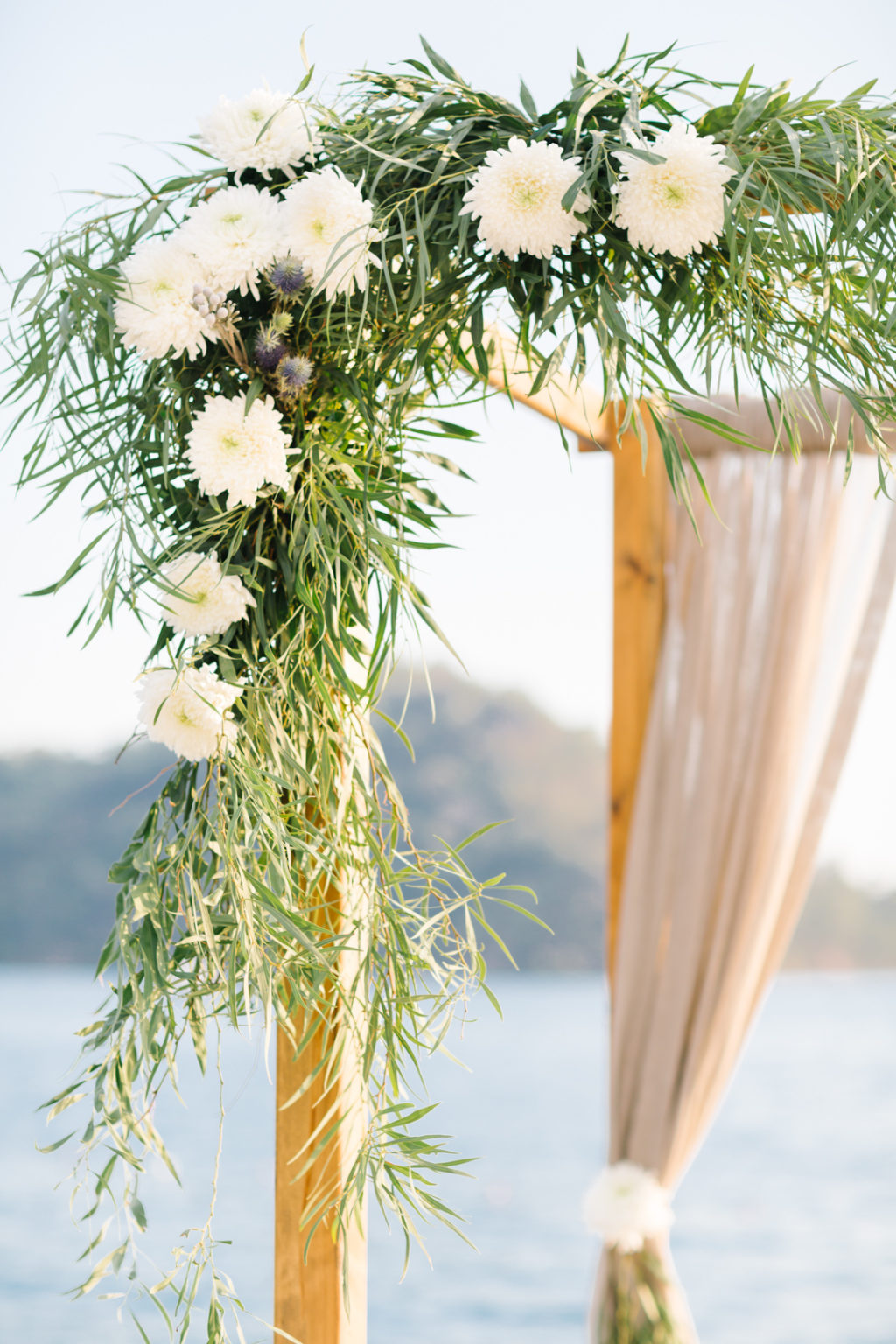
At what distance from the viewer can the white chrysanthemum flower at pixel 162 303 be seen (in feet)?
3.00

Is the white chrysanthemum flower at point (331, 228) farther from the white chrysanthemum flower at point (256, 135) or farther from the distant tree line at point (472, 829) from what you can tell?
the distant tree line at point (472, 829)

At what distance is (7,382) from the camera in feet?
3.20

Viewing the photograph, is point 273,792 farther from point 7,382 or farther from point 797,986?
point 797,986

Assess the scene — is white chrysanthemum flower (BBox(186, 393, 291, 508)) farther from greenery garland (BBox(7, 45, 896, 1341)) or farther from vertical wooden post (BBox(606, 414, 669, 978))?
vertical wooden post (BBox(606, 414, 669, 978))

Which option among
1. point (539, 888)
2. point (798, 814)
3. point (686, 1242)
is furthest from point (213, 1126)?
point (798, 814)

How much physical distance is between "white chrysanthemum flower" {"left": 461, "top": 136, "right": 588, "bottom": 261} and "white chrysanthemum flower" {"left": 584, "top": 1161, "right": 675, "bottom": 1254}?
1.76 metres

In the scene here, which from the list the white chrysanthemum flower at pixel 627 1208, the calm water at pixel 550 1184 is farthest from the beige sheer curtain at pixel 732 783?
the calm water at pixel 550 1184

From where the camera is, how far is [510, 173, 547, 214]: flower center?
87cm

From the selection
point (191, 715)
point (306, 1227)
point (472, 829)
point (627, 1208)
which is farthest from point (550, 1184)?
point (191, 715)

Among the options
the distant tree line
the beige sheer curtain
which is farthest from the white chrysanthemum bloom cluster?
the distant tree line

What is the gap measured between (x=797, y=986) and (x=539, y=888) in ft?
11.7

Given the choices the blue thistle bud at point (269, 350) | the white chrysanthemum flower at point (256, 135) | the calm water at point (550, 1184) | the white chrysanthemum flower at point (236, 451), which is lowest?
the calm water at point (550, 1184)

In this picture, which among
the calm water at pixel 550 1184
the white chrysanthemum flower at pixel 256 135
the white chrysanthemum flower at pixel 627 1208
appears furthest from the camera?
the calm water at pixel 550 1184

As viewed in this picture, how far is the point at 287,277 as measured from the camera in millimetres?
954
